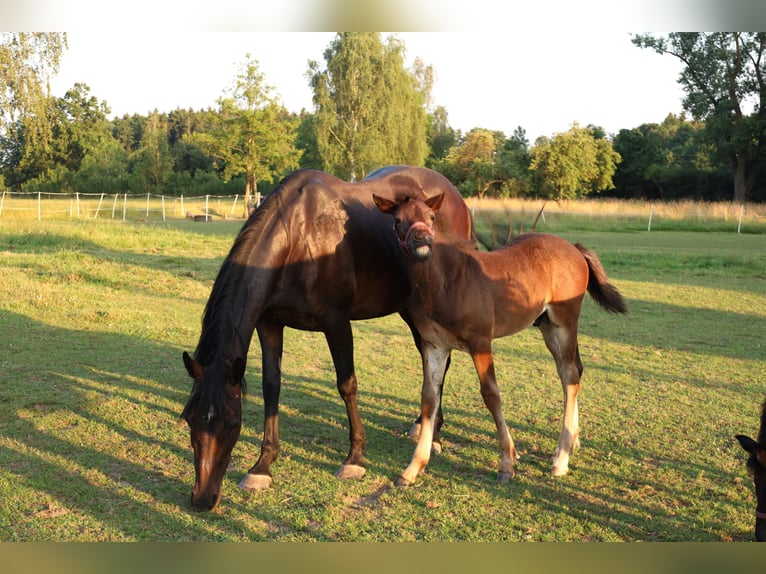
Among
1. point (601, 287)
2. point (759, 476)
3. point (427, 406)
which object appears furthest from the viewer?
point (601, 287)

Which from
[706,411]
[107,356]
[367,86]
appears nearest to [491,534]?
[706,411]

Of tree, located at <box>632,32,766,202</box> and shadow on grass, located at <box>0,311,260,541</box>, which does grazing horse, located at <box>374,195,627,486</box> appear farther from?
tree, located at <box>632,32,766,202</box>

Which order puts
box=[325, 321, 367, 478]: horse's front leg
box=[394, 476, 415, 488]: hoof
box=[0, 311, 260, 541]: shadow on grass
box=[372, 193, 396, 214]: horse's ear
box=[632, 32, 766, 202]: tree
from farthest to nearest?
1. box=[632, 32, 766, 202]: tree
2. box=[325, 321, 367, 478]: horse's front leg
3. box=[394, 476, 415, 488]: hoof
4. box=[372, 193, 396, 214]: horse's ear
5. box=[0, 311, 260, 541]: shadow on grass

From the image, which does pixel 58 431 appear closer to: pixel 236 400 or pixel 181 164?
pixel 236 400

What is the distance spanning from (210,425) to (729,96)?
36367 millimetres

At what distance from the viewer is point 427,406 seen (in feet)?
15.2

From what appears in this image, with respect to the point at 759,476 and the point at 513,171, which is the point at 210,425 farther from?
the point at 513,171

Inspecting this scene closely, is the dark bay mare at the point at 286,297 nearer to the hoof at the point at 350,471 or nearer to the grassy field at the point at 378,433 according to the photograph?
the hoof at the point at 350,471

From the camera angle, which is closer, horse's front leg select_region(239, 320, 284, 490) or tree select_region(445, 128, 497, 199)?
horse's front leg select_region(239, 320, 284, 490)

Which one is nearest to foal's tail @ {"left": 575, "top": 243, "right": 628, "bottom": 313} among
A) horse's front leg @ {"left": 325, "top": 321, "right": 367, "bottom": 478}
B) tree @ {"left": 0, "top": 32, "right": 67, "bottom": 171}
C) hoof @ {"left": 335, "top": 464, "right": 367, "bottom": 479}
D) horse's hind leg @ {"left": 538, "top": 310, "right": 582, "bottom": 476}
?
horse's hind leg @ {"left": 538, "top": 310, "right": 582, "bottom": 476}

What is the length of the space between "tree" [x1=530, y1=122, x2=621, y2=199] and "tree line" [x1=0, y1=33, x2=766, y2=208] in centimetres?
7

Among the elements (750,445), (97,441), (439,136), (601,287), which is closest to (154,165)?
(439,136)

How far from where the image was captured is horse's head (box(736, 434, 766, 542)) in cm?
309

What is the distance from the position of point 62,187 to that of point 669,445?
142ft
